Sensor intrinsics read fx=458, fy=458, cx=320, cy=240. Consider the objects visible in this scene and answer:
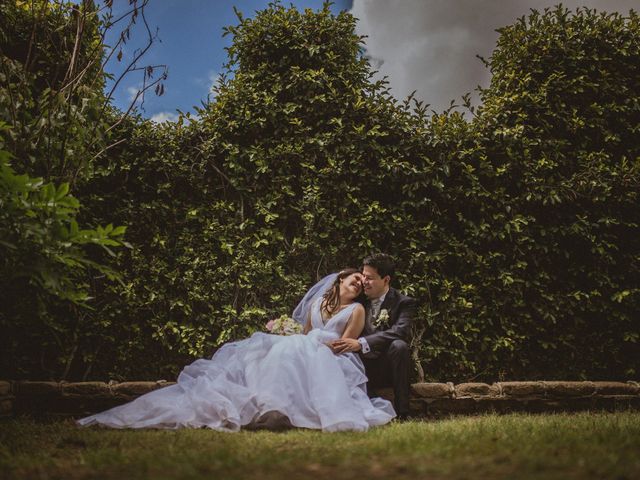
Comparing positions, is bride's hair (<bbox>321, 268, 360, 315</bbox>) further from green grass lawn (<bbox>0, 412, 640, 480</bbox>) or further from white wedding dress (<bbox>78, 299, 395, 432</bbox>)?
green grass lawn (<bbox>0, 412, 640, 480</bbox>)

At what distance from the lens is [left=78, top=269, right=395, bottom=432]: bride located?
3.88 m

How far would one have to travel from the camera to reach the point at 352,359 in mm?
4590

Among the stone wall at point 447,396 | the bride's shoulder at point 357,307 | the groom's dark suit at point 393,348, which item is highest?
the bride's shoulder at point 357,307

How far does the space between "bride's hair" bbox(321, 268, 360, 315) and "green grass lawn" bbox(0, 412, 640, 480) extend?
1.55 meters

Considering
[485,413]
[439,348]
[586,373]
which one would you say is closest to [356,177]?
[439,348]

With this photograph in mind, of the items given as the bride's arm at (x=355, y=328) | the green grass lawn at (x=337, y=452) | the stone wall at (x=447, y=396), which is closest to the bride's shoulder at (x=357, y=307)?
the bride's arm at (x=355, y=328)

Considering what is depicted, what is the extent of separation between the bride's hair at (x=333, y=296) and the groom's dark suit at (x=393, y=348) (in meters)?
0.42

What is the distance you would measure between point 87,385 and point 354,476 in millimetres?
3852

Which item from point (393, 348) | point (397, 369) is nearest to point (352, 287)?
point (393, 348)

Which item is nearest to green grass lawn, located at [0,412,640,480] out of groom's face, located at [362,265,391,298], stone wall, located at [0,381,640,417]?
stone wall, located at [0,381,640,417]

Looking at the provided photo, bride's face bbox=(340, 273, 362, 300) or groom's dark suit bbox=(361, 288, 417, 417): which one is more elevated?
bride's face bbox=(340, 273, 362, 300)

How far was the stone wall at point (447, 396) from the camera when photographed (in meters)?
4.82

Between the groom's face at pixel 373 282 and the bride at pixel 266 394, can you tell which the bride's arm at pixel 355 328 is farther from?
the groom's face at pixel 373 282

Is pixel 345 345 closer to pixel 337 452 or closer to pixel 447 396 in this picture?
pixel 447 396
